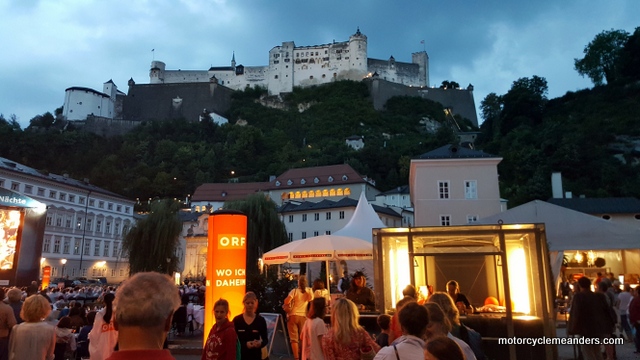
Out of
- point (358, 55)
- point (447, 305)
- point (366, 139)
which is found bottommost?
point (447, 305)

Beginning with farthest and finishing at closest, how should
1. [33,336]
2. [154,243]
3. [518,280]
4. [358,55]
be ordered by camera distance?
1. [358,55]
2. [154,243]
3. [518,280]
4. [33,336]

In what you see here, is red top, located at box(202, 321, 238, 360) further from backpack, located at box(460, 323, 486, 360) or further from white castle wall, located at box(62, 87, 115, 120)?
white castle wall, located at box(62, 87, 115, 120)

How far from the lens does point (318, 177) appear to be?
61.0m

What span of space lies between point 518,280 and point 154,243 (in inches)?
995

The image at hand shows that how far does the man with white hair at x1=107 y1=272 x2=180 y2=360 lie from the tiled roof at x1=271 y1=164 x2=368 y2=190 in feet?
183

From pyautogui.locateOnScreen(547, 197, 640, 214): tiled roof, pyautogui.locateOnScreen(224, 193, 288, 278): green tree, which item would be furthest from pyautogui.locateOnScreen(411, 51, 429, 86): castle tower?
pyautogui.locateOnScreen(224, 193, 288, 278): green tree

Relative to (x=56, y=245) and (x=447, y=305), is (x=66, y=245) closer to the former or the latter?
(x=56, y=245)

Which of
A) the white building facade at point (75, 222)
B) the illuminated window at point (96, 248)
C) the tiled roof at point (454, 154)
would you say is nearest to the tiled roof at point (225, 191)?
the white building facade at point (75, 222)

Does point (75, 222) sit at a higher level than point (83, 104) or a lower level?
lower

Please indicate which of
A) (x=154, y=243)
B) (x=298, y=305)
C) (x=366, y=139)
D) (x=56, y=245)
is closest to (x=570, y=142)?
(x=366, y=139)

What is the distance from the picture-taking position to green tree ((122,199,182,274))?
93.6 ft

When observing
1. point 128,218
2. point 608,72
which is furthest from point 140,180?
point 608,72

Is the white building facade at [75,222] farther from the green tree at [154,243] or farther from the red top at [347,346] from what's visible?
the red top at [347,346]

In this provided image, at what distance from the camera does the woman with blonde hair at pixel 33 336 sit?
4.66 m
